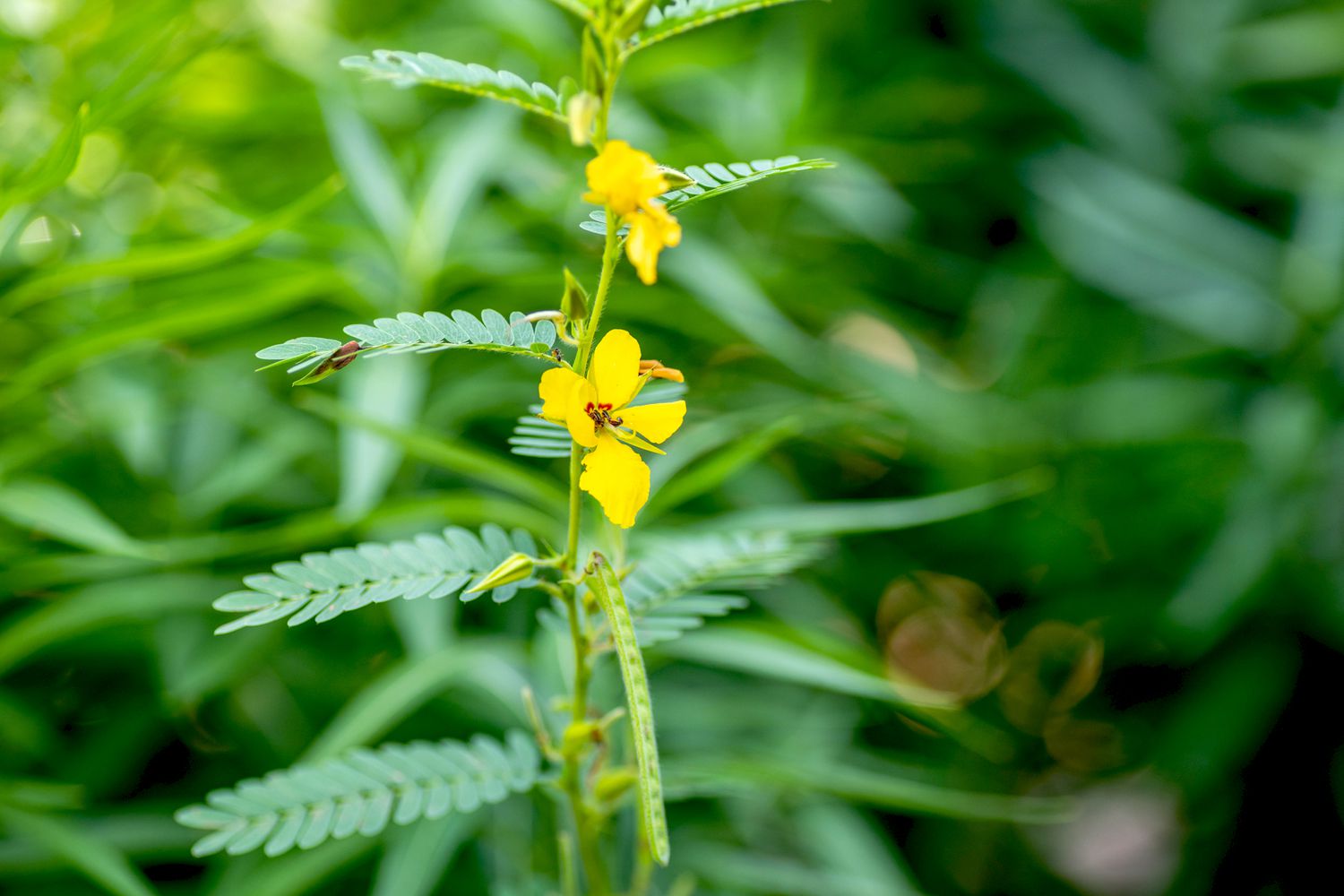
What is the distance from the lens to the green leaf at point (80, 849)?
1.45 feet

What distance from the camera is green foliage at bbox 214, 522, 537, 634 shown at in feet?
0.92

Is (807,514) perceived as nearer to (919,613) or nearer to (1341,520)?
(919,613)

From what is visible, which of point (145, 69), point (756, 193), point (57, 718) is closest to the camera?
point (145, 69)

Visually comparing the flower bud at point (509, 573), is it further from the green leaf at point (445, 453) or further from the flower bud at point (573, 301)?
the green leaf at point (445, 453)

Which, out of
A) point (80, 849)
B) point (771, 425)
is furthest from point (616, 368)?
point (80, 849)

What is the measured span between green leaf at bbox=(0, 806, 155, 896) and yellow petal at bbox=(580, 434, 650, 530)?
1.13 feet

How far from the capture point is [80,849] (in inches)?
17.8

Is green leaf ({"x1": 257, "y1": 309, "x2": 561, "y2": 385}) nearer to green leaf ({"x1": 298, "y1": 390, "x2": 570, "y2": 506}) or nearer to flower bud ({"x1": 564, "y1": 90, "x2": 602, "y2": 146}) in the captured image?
flower bud ({"x1": 564, "y1": 90, "x2": 602, "y2": 146})

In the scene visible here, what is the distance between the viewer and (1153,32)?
3.45 ft

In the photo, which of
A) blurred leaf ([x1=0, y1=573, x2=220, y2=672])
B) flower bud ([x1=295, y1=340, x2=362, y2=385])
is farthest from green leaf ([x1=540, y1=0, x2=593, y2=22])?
blurred leaf ([x1=0, y1=573, x2=220, y2=672])

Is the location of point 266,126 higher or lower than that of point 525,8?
lower

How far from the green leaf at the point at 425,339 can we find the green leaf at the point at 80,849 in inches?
12.9

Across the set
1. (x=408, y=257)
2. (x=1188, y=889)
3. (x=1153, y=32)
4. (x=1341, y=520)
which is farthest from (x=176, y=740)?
(x=1153, y=32)

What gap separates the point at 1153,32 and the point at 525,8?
729mm
